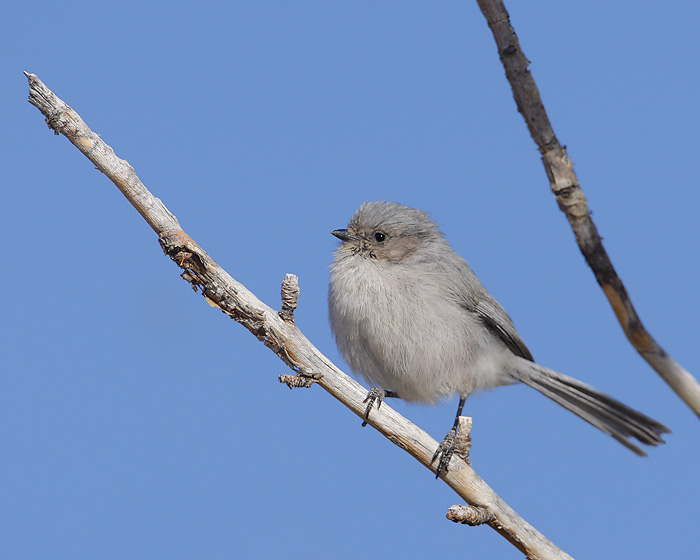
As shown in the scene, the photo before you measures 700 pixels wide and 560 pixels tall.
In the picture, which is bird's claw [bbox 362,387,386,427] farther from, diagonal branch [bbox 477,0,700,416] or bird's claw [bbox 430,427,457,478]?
diagonal branch [bbox 477,0,700,416]

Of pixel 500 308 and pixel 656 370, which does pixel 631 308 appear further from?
pixel 500 308

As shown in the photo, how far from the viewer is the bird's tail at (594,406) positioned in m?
4.13

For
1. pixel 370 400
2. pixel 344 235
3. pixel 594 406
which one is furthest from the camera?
pixel 344 235

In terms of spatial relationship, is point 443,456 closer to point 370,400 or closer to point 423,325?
point 370,400

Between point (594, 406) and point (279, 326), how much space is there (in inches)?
85.5

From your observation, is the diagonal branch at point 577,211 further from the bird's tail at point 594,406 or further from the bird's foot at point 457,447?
the bird's tail at point 594,406

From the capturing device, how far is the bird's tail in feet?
13.5

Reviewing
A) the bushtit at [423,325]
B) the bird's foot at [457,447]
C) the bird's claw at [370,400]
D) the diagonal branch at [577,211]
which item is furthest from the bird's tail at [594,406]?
the diagonal branch at [577,211]

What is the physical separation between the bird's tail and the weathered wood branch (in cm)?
104

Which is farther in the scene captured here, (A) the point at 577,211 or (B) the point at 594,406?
(B) the point at 594,406

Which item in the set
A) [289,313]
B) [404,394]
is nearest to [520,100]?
[289,313]

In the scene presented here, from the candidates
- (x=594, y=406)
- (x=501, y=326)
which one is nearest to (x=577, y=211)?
(x=594, y=406)

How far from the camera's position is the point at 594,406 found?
450 cm

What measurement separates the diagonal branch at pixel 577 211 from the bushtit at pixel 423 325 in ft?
6.61
